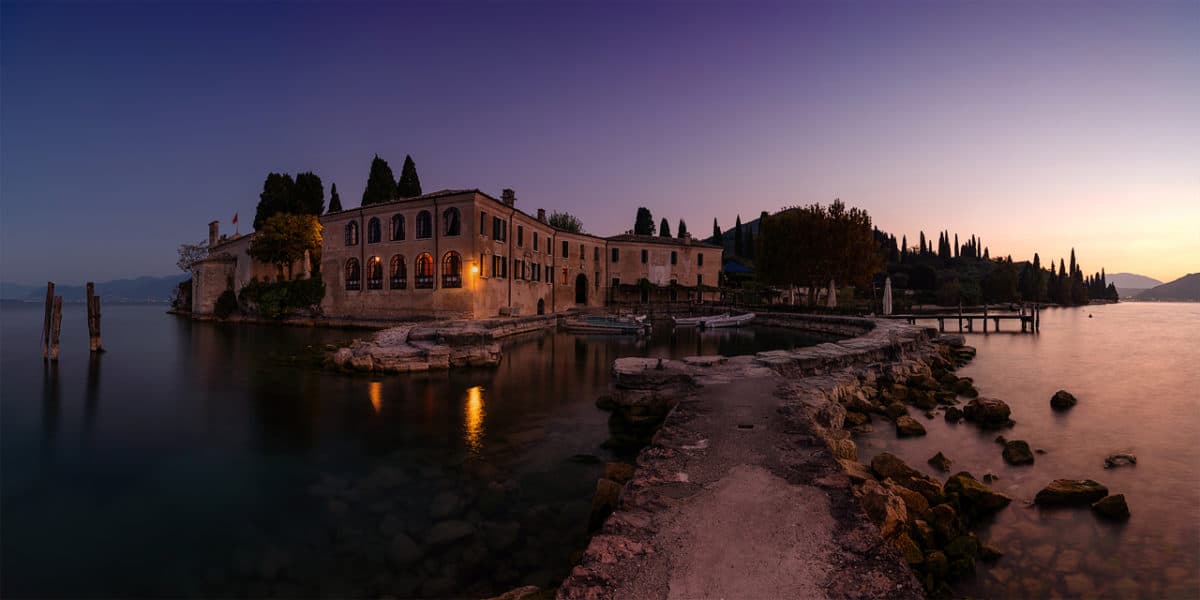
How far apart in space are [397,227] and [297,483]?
25.3 meters

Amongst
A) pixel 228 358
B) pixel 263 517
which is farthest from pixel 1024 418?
pixel 228 358

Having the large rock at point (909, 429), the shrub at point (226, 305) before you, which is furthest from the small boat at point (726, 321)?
the shrub at point (226, 305)

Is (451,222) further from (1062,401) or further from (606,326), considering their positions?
(1062,401)

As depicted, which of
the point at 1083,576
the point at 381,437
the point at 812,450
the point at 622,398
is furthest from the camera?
the point at 622,398

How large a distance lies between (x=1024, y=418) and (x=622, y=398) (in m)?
8.68

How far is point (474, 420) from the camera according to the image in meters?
9.65

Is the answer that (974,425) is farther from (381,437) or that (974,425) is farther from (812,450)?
(381,437)

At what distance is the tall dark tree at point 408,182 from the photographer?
132 feet

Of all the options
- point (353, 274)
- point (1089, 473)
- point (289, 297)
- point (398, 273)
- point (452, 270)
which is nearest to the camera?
point (1089, 473)

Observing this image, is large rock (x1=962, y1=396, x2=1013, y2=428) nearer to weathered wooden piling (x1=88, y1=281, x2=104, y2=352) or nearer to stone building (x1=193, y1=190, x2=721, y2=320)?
stone building (x1=193, y1=190, x2=721, y2=320)

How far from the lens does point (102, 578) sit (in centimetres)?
463

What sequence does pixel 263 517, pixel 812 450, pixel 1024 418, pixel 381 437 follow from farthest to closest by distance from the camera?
pixel 1024 418, pixel 381 437, pixel 263 517, pixel 812 450

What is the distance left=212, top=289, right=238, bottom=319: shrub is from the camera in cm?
3969

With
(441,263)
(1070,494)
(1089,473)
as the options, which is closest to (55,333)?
(441,263)
